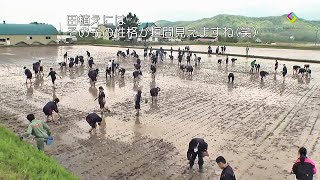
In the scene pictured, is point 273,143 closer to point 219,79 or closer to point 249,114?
point 249,114

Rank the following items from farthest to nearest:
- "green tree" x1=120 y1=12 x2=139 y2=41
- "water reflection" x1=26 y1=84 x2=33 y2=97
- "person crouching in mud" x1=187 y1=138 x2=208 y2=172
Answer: "green tree" x1=120 y1=12 x2=139 y2=41
"water reflection" x1=26 y1=84 x2=33 y2=97
"person crouching in mud" x1=187 y1=138 x2=208 y2=172

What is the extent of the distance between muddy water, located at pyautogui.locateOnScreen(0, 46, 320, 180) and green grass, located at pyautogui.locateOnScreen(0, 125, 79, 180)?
3.97 ft

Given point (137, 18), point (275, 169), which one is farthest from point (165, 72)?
point (137, 18)

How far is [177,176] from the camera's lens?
8.67m

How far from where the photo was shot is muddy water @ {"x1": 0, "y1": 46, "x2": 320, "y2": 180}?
Answer: 9.28 m

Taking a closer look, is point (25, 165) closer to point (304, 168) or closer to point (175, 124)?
point (304, 168)

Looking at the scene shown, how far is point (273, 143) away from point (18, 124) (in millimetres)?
9060

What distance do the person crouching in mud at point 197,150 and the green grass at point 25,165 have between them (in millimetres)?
3202

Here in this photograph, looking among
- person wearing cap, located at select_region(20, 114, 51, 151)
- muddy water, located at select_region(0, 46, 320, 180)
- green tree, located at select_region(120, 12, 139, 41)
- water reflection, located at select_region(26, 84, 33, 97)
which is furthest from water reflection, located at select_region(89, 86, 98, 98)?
green tree, located at select_region(120, 12, 139, 41)

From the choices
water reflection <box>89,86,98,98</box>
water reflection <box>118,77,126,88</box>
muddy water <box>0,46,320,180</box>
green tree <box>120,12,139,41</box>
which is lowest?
muddy water <box>0,46,320,180</box>

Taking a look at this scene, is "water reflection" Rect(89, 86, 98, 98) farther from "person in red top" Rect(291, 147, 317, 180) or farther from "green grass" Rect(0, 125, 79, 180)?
"person in red top" Rect(291, 147, 317, 180)

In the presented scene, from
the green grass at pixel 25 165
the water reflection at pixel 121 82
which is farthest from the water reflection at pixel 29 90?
the green grass at pixel 25 165

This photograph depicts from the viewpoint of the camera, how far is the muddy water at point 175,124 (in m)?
9.28

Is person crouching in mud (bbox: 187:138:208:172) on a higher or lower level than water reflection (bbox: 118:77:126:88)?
lower
